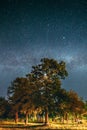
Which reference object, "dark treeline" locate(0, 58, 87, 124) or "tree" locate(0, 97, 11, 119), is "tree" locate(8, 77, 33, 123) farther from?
"tree" locate(0, 97, 11, 119)

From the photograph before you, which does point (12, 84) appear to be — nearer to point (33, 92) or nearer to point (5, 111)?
point (5, 111)

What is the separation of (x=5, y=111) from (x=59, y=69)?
4770cm

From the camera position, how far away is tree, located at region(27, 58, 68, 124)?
246ft

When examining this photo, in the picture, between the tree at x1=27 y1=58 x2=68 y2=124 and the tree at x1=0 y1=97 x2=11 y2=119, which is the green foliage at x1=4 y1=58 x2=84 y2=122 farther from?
the tree at x1=0 y1=97 x2=11 y2=119

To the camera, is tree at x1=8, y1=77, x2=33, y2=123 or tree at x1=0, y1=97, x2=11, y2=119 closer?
tree at x1=8, y1=77, x2=33, y2=123

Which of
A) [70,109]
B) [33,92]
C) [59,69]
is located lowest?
[70,109]

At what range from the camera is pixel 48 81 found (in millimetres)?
76938

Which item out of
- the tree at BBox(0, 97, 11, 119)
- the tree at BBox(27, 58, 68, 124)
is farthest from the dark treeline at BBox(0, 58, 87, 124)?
the tree at BBox(0, 97, 11, 119)

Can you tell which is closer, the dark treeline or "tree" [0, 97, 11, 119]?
the dark treeline

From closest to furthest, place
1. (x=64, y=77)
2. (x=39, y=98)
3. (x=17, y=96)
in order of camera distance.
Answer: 1. (x=39, y=98)
2. (x=64, y=77)
3. (x=17, y=96)

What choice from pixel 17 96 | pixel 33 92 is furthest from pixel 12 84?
pixel 33 92

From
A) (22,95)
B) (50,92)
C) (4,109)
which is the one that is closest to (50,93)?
(50,92)

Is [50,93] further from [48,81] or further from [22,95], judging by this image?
[22,95]

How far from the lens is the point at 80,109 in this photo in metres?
83.2
